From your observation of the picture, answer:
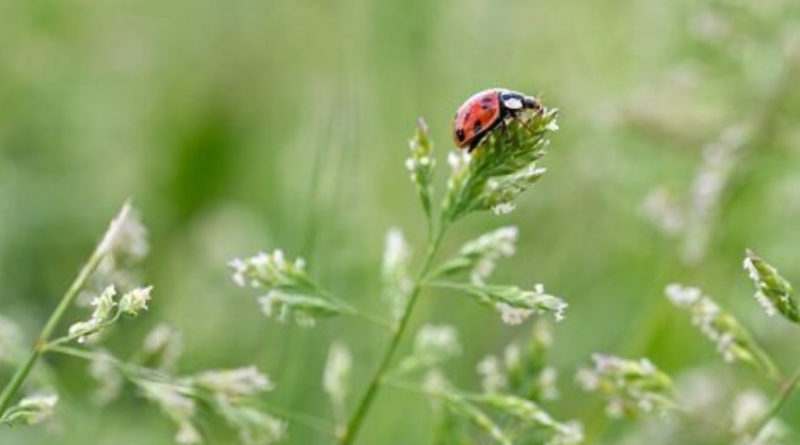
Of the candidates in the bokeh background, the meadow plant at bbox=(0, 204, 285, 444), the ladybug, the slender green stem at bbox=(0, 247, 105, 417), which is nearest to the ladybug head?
the ladybug

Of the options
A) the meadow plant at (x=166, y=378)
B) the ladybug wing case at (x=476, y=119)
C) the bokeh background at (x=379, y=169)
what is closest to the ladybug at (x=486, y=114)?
the ladybug wing case at (x=476, y=119)

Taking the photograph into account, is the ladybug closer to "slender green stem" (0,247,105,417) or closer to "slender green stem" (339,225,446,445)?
"slender green stem" (339,225,446,445)

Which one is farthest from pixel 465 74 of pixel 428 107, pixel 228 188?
pixel 228 188

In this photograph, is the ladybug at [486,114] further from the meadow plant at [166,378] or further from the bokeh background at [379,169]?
the bokeh background at [379,169]

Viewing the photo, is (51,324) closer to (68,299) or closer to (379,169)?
(68,299)

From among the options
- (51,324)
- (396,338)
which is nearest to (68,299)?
(51,324)

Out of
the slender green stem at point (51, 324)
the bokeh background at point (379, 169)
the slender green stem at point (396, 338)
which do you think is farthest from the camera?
the bokeh background at point (379, 169)

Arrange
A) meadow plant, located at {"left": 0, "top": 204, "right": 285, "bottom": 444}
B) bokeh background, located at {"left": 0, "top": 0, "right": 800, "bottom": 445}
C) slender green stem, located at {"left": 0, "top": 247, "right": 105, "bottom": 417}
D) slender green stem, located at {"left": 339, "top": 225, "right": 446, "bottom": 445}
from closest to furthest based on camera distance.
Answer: slender green stem, located at {"left": 0, "top": 247, "right": 105, "bottom": 417}, meadow plant, located at {"left": 0, "top": 204, "right": 285, "bottom": 444}, slender green stem, located at {"left": 339, "top": 225, "right": 446, "bottom": 445}, bokeh background, located at {"left": 0, "top": 0, "right": 800, "bottom": 445}
